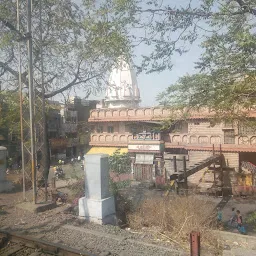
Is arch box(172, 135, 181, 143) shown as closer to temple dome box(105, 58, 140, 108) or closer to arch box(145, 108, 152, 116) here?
arch box(145, 108, 152, 116)

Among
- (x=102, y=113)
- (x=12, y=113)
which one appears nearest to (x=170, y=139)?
(x=102, y=113)

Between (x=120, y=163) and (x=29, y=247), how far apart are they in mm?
19498

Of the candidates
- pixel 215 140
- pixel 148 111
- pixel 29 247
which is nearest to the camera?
pixel 29 247

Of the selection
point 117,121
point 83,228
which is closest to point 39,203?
point 83,228

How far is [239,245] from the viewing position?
7449 mm

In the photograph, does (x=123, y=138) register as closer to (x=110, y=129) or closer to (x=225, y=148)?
(x=110, y=129)

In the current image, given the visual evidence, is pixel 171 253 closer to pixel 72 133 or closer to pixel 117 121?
pixel 117 121

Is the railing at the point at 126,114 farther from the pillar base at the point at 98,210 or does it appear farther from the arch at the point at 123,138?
the pillar base at the point at 98,210

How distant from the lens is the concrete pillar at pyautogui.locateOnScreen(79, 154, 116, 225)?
29.0 feet

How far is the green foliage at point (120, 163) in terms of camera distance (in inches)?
1026

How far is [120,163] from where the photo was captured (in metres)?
26.3

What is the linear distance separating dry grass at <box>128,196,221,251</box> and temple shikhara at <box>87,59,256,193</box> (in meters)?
6.55

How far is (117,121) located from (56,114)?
13.7 m

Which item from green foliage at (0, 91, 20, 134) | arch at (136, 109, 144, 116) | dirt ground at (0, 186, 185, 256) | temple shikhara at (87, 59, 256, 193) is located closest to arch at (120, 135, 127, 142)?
temple shikhara at (87, 59, 256, 193)
